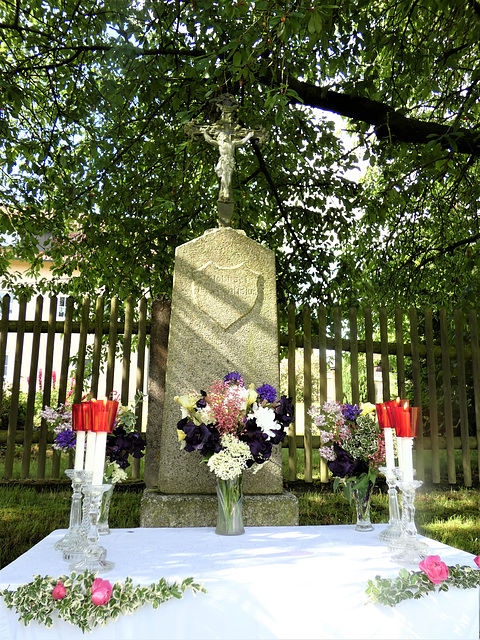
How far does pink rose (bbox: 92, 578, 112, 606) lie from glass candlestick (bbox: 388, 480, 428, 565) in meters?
1.14

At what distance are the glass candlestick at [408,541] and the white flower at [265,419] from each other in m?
0.70

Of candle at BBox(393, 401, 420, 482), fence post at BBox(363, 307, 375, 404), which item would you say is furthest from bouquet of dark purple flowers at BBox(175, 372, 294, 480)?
fence post at BBox(363, 307, 375, 404)

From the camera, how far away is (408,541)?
2.02 m

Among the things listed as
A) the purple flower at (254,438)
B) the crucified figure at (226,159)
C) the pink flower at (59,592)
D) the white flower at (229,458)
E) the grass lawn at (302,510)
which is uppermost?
the crucified figure at (226,159)

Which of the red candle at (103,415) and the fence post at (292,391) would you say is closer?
the red candle at (103,415)

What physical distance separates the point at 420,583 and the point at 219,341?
78.6 inches

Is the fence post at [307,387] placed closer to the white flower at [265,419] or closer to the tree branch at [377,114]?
the tree branch at [377,114]

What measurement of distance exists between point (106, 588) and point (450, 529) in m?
3.90

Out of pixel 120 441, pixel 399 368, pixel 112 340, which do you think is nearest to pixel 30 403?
pixel 112 340

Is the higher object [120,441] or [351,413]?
[351,413]

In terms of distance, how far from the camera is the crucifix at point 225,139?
141 inches

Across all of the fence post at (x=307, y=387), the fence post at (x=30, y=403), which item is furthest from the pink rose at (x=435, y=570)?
the fence post at (x=30, y=403)

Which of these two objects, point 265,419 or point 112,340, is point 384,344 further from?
point 265,419

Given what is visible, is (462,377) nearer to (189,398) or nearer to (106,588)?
(189,398)
